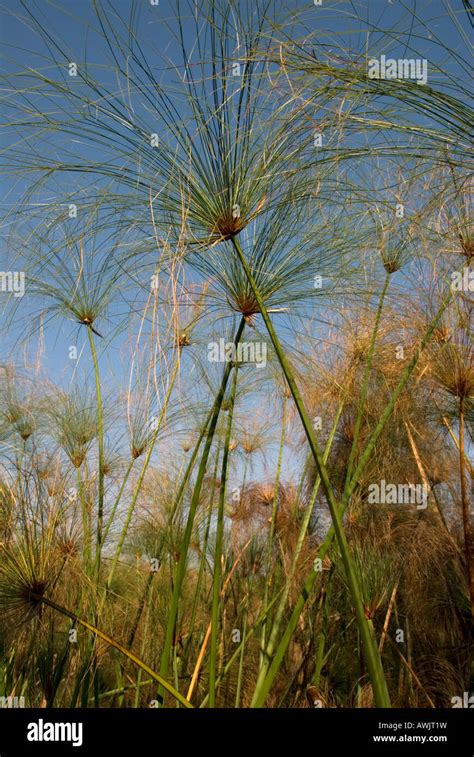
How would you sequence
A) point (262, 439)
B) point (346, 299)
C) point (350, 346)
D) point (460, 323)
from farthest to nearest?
1. point (262, 439)
2. point (350, 346)
3. point (460, 323)
4. point (346, 299)

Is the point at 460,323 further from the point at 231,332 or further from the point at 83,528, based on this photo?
the point at 83,528

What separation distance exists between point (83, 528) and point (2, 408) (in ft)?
4.40

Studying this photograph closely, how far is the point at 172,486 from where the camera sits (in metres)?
3.58

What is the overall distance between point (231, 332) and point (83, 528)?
993mm

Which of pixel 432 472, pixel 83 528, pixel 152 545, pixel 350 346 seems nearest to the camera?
pixel 83 528

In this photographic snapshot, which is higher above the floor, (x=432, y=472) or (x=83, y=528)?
(x=432, y=472)

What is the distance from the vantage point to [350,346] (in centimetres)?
→ 320

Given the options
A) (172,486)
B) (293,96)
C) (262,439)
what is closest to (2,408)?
(172,486)
